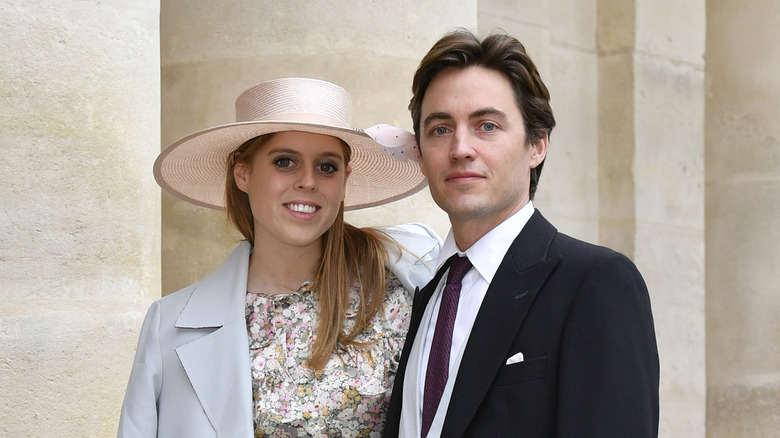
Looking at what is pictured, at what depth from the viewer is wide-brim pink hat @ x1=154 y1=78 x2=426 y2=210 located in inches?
125

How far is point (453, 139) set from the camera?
2.67 metres

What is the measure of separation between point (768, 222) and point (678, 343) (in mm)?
864

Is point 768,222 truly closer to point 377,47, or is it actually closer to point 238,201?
point 377,47

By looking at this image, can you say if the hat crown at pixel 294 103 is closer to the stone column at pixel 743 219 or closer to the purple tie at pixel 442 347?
the purple tie at pixel 442 347

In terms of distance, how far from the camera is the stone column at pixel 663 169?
638 centimetres

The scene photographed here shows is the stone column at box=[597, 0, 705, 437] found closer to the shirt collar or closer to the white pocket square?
the shirt collar

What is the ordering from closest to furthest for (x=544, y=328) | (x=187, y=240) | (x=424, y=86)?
(x=544, y=328) → (x=424, y=86) → (x=187, y=240)

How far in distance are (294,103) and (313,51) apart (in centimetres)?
135

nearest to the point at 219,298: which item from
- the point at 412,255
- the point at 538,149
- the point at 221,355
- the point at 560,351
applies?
the point at 221,355

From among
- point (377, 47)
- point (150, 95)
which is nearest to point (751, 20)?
point (377, 47)

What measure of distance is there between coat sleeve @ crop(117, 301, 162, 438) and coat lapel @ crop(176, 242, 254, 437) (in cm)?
8

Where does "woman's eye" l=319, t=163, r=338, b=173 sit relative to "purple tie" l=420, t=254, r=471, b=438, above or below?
above

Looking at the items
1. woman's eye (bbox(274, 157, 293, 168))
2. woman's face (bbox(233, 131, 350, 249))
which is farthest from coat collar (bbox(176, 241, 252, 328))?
woman's eye (bbox(274, 157, 293, 168))

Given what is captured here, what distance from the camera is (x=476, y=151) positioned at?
2.61 metres
